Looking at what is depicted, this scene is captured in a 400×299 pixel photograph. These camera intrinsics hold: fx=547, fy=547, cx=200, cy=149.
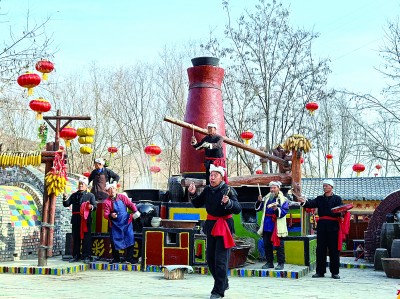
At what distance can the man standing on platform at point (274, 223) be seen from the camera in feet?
32.0

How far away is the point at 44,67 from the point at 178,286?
222 inches

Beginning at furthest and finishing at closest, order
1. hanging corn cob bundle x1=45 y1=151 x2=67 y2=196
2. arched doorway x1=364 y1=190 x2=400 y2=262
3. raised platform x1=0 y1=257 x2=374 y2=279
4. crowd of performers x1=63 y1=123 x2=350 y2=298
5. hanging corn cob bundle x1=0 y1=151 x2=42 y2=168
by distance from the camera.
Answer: arched doorway x1=364 y1=190 x2=400 y2=262 → hanging corn cob bundle x1=0 y1=151 x2=42 y2=168 → hanging corn cob bundle x1=45 y1=151 x2=67 y2=196 → raised platform x1=0 y1=257 x2=374 y2=279 → crowd of performers x1=63 y1=123 x2=350 y2=298

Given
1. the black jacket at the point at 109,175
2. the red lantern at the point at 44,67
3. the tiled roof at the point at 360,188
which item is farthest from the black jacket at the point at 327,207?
the tiled roof at the point at 360,188

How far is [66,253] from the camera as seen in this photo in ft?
38.8

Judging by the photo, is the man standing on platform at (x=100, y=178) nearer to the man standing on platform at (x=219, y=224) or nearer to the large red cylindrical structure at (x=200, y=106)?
the large red cylindrical structure at (x=200, y=106)

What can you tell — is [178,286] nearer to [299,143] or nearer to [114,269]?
[114,269]

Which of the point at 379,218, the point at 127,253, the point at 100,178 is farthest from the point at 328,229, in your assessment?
the point at 100,178

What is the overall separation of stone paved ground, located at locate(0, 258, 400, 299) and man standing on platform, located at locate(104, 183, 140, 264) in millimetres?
891

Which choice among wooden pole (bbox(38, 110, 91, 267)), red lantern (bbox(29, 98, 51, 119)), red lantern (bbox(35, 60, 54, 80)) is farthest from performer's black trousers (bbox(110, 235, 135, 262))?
red lantern (bbox(35, 60, 54, 80))

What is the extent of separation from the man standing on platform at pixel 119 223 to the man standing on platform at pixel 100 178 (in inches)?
57.7

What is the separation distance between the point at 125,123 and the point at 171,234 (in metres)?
20.7

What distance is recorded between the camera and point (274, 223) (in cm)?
990

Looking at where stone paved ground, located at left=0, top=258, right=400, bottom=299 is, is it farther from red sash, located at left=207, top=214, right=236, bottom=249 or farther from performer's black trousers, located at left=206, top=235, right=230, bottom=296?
red sash, located at left=207, top=214, right=236, bottom=249

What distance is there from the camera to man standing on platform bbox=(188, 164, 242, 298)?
6.82 m
